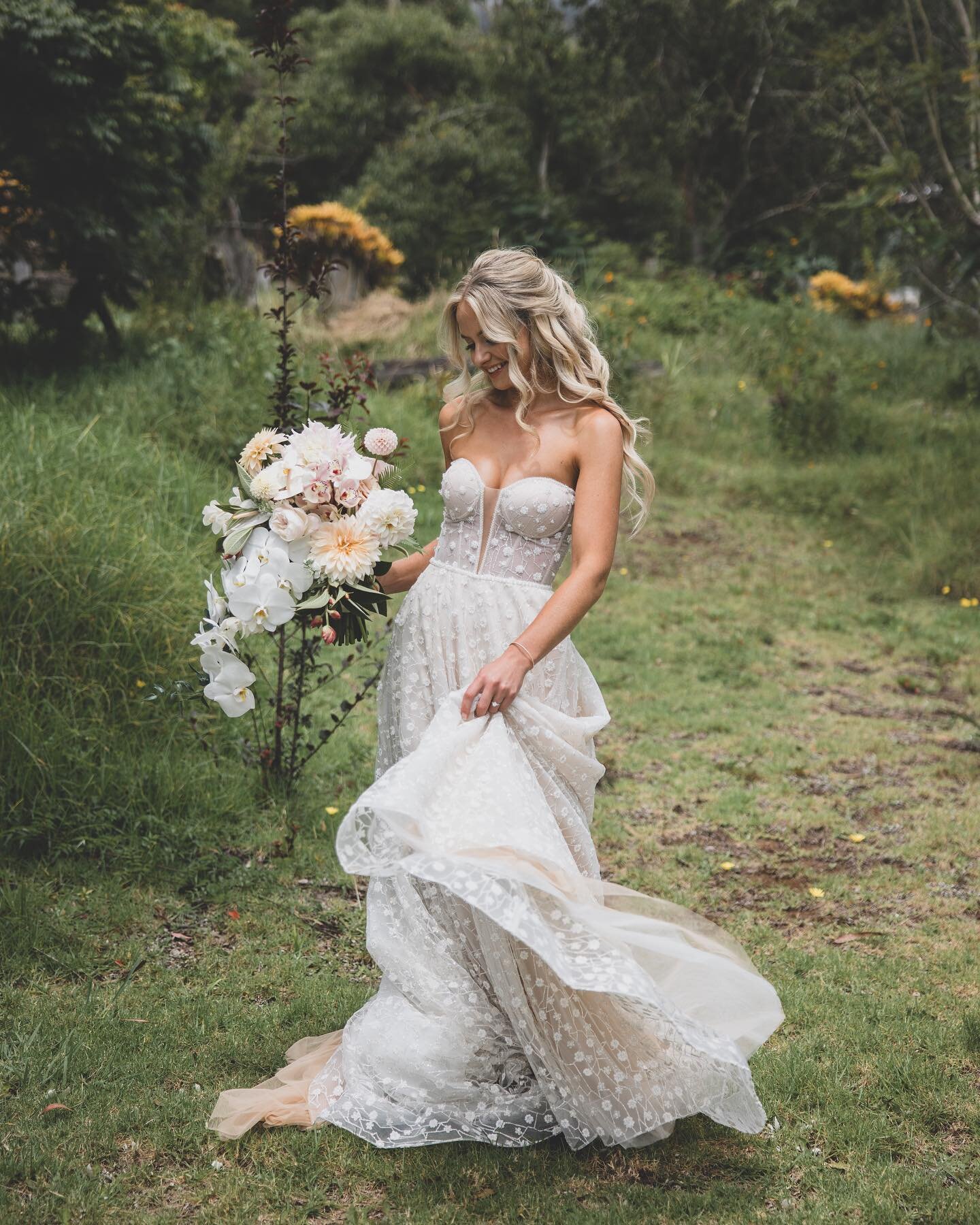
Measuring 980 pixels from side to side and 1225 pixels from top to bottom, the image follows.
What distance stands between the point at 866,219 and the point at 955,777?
620 centimetres

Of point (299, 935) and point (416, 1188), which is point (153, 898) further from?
point (416, 1188)

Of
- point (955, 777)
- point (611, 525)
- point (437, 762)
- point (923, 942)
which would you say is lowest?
point (955, 777)

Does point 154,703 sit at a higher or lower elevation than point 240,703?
lower

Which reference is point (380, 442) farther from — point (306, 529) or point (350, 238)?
point (350, 238)

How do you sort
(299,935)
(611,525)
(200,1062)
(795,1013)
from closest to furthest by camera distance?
1. (611,525)
2. (200,1062)
3. (795,1013)
4. (299,935)

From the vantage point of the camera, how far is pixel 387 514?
123 inches

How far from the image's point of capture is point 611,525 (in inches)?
119

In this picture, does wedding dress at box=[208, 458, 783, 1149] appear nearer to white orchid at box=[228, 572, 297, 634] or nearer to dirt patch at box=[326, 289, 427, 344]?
white orchid at box=[228, 572, 297, 634]

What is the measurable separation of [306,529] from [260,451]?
0.29 meters

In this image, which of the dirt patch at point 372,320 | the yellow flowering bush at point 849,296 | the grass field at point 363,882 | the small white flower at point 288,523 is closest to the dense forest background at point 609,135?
the yellow flowering bush at point 849,296

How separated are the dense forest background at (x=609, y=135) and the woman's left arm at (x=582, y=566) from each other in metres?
8.36

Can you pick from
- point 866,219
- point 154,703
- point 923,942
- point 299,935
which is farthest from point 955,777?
point 866,219

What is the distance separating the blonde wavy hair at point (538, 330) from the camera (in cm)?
306

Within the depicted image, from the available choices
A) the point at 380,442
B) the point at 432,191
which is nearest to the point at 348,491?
the point at 380,442
